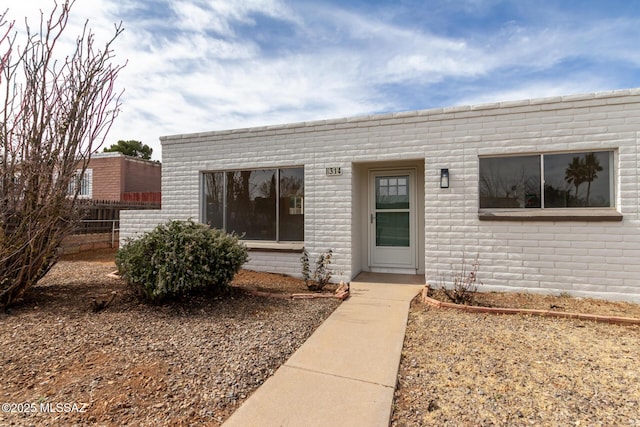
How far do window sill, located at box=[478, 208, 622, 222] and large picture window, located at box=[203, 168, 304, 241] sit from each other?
3.42 m

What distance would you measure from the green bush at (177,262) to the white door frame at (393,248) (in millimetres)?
2988

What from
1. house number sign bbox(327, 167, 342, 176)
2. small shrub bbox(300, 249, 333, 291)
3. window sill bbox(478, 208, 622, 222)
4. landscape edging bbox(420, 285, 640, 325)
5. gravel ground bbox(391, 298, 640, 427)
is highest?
house number sign bbox(327, 167, 342, 176)

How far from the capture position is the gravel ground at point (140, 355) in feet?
6.91

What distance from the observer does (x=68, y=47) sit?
13.3 ft

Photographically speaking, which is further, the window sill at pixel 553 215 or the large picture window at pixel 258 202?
the large picture window at pixel 258 202

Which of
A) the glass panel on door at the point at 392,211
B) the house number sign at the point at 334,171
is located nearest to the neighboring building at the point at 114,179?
the house number sign at the point at 334,171

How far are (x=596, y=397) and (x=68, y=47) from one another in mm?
6463

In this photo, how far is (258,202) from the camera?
6.71 metres

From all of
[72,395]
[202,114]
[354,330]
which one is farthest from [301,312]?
[202,114]

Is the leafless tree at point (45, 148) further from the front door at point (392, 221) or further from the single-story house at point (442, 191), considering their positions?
the front door at point (392, 221)

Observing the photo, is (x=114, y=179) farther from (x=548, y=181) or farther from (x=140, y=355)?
(x=548, y=181)

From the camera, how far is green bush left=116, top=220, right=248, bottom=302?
13.5 ft

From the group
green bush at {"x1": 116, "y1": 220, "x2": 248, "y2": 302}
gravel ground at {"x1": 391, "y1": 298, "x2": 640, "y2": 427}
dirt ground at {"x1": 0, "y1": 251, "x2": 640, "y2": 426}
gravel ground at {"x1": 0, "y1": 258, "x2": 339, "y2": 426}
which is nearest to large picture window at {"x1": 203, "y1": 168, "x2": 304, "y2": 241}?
green bush at {"x1": 116, "y1": 220, "x2": 248, "y2": 302}

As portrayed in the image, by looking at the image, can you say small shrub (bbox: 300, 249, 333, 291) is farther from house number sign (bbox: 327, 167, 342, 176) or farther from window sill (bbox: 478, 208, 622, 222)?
window sill (bbox: 478, 208, 622, 222)
